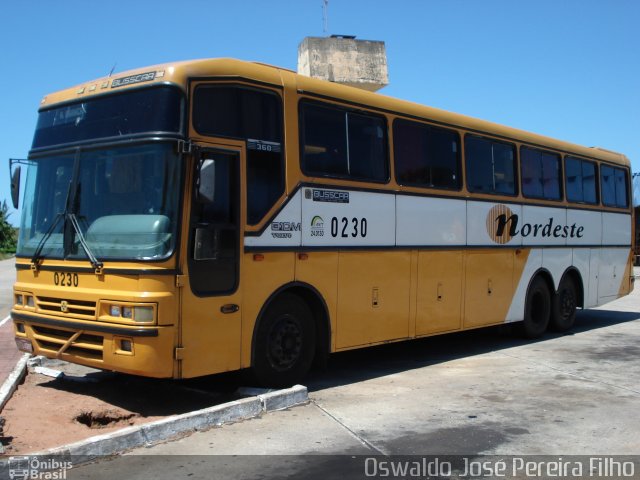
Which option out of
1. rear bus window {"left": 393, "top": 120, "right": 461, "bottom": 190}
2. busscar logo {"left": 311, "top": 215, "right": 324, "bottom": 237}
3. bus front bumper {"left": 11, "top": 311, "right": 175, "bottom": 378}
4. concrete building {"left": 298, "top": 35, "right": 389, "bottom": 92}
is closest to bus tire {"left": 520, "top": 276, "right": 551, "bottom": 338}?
rear bus window {"left": 393, "top": 120, "right": 461, "bottom": 190}

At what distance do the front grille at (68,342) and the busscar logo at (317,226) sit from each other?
108 inches

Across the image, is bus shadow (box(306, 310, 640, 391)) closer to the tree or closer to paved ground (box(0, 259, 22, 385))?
paved ground (box(0, 259, 22, 385))

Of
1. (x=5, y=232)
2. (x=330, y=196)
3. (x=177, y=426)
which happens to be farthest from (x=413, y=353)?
(x=5, y=232)

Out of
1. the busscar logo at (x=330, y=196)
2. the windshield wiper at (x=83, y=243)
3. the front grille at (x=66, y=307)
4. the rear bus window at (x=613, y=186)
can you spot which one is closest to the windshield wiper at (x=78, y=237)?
the windshield wiper at (x=83, y=243)

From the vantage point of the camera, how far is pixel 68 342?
6.96m

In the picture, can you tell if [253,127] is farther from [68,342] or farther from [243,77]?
[68,342]

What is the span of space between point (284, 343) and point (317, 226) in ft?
4.78

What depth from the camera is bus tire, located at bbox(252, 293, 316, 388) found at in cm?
759

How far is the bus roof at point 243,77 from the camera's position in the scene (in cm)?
684

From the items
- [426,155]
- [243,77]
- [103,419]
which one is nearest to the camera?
[103,419]

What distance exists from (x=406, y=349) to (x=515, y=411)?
14.7 ft

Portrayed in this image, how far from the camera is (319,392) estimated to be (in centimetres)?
810

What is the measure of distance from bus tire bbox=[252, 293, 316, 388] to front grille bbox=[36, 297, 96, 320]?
1.78m

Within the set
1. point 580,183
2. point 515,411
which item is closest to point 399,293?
point 515,411
